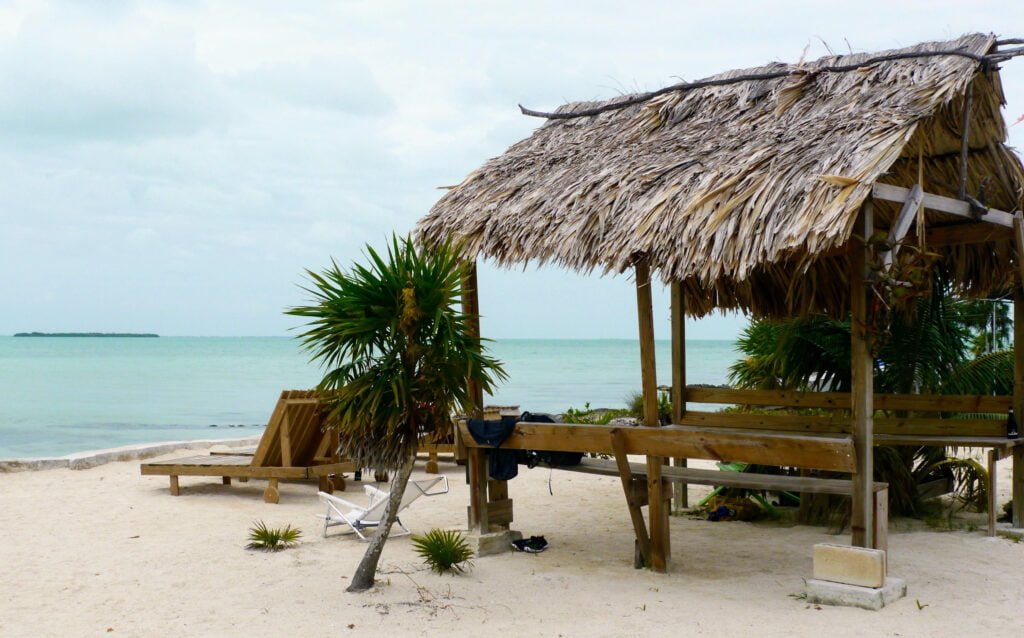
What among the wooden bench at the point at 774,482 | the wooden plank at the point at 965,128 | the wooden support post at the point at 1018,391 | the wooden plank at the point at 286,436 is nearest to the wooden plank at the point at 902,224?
the wooden plank at the point at 965,128

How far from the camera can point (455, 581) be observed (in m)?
6.11

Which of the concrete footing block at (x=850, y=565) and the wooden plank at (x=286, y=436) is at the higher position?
the wooden plank at (x=286, y=436)

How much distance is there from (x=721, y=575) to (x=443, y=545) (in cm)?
174

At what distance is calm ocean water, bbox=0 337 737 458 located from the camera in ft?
83.1

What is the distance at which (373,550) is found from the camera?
5.86 metres

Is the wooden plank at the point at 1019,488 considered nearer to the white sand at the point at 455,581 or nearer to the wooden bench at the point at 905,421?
the wooden bench at the point at 905,421

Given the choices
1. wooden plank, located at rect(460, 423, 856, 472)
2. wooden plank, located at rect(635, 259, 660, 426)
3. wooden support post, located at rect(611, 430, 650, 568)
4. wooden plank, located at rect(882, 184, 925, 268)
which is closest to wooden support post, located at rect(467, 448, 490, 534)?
wooden plank, located at rect(460, 423, 856, 472)

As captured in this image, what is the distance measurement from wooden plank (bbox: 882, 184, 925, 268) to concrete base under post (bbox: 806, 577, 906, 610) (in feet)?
5.68

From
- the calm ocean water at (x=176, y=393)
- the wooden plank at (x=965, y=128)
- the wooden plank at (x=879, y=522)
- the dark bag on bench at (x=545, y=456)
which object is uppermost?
the wooden plank at (x=965, y=128)

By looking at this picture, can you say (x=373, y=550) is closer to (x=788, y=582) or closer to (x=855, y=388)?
(x=788, y=582)

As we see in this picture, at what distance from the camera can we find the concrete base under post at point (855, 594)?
17.5 feet

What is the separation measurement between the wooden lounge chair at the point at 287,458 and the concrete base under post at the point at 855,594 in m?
4.75

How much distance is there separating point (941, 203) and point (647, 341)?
76.1 inches

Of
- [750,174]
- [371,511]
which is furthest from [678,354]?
[371,511]
